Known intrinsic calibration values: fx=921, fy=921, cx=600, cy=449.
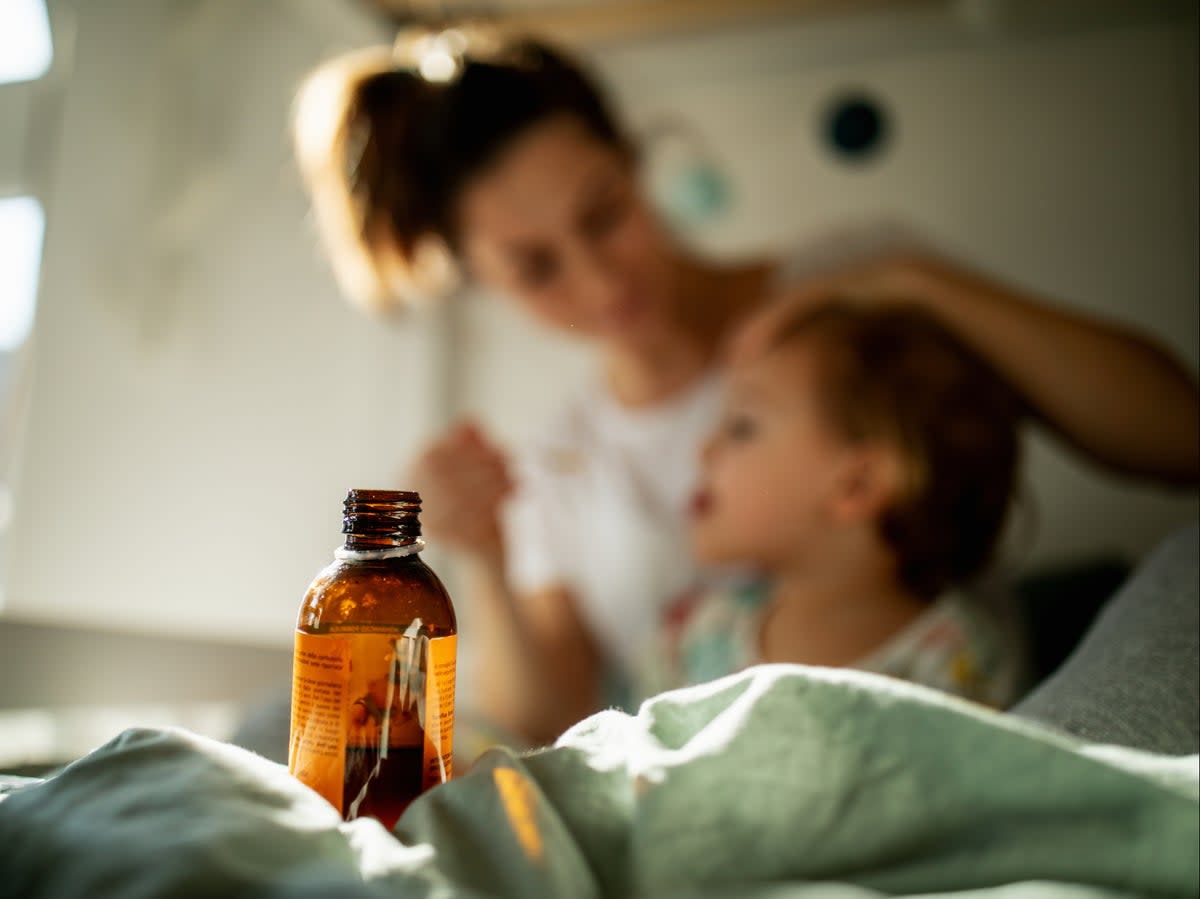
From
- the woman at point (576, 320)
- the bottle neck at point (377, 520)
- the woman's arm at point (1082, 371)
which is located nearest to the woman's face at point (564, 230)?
the woman at point (576, 320)

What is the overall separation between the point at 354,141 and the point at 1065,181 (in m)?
1.21

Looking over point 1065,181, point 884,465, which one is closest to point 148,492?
point 884,465

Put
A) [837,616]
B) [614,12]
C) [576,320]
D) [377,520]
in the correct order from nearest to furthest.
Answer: [377,520]
[837,616]
[576,320]
[614,12]

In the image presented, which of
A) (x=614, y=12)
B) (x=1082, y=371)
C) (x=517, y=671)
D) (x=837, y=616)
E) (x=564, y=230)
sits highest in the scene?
(x=614, y=12)

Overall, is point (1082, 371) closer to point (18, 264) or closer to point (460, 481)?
point (460, 481)

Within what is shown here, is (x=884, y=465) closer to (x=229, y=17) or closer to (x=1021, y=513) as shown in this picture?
(x=1021, y=513)

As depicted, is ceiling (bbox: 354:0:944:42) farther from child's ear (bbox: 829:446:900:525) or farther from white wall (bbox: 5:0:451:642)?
child's ear (bbox: 829:446:900:525)

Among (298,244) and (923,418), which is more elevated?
(298,244)

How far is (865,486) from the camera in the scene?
1.07 metres

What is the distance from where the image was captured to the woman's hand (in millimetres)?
1013

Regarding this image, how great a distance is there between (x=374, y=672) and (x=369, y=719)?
20 millimetres

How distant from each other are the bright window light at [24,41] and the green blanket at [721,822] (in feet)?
3.57

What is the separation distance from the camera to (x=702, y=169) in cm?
183

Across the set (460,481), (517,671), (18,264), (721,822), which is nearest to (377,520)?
(721,822)
